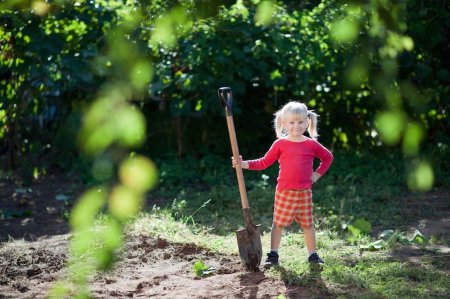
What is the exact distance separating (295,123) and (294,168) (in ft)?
0.93

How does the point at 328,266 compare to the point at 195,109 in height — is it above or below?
below

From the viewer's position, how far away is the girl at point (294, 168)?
4.52 meters

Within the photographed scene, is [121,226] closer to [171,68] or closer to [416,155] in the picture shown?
[171,68]

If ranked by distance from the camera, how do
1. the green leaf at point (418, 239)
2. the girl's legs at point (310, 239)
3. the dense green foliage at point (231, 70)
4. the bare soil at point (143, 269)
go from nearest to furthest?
the bare soil at point (143, 269) < the girl's legs at point (310, 239) < the green leaf at point (418, 239) < the dense green foliage at point (231, 70)

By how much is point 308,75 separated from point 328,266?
3.93 m

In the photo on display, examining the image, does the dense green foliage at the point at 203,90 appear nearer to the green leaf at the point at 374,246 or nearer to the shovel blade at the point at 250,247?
the green leaf at the point at 374,246

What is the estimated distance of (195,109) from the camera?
864 centimetres

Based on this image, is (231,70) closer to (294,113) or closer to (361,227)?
(361,227)

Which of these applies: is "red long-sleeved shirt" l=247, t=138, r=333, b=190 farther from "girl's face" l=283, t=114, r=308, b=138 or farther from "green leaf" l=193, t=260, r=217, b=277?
"green leaf" l=193, t=260, r=217, b=277

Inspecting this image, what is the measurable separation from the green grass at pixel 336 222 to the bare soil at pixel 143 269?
137 millimetres

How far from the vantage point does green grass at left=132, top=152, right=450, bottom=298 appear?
4164 mm

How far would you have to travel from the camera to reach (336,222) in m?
5.95

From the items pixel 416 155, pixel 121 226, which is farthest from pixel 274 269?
pixel 416 155

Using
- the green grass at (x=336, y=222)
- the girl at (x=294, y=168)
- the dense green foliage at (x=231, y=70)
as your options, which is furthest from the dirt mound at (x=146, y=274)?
the dense green foliage at (x=231, y=70)
